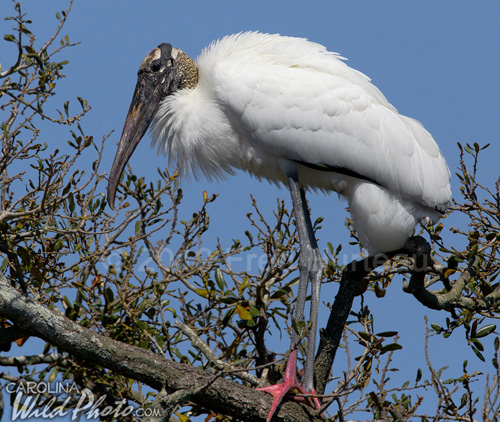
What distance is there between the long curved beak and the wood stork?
0.19 metres

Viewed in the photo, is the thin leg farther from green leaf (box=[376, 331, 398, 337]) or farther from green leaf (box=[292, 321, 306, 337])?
green leaf (box=[292, 321, 306, 337])

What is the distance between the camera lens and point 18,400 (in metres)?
4.52

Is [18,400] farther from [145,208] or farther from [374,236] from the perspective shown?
[374,236]

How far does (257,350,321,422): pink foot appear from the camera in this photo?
4.46 m

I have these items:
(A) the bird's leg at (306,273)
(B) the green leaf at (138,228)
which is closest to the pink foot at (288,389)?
(A) the bird's leg at (306,273)

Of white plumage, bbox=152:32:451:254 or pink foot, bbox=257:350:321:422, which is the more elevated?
white plumage, bbox=152:32:451:254

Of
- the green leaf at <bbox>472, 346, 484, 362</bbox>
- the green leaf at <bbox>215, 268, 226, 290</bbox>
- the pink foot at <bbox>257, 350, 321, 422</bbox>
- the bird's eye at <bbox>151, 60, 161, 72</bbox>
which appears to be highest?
the bird's eye at <bbox>151, 60, 161, 72</bbox>

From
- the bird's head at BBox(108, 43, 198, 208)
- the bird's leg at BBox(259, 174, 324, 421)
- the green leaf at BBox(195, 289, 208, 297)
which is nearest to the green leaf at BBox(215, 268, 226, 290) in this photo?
the green leaf at BBox(195, 289, 208, 297)

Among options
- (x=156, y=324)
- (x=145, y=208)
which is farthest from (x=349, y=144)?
(x=156, y=324)

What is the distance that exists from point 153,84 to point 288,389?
2.85 metres

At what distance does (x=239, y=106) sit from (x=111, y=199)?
1.16 m

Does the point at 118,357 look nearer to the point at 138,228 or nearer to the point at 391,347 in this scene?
the point at 138,228

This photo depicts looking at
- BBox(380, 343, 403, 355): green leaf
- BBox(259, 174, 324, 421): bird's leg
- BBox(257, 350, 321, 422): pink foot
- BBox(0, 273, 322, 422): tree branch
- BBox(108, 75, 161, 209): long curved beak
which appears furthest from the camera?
BBox(108, 75, 161, 209): long curved beak

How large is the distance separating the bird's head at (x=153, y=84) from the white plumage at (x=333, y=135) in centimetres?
55
